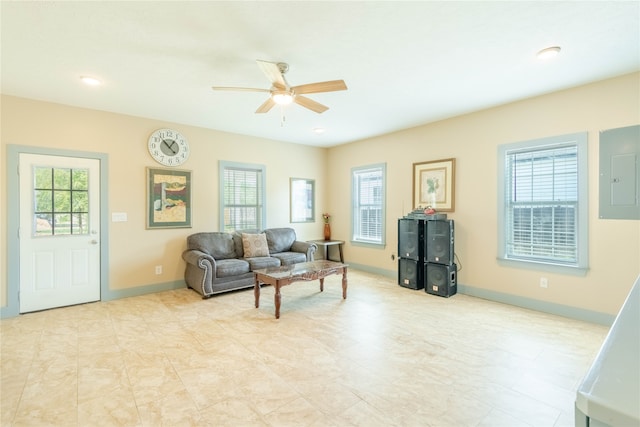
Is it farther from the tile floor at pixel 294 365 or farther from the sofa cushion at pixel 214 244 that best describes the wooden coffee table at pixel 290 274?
the sofa cushion at pixel 214 244

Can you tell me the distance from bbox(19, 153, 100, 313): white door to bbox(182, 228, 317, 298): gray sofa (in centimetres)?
129

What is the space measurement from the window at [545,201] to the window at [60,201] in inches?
228

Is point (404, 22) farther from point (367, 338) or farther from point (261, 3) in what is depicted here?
point (367, 338)

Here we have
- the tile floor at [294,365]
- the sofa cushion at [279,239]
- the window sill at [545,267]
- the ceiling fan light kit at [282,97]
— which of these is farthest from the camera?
the sofa cushion at [279,239]

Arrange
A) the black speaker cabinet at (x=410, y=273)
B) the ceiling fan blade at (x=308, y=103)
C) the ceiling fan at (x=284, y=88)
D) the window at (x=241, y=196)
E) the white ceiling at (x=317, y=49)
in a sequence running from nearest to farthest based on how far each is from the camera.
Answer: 1. the white ceiling at (x=317, y=49)
2. the ceiling fan at (x=284, y=88)
3. the ceiling fan blade at (x=308, y=103)
4. the black speaker cabinet at (x=410, y=273)
5. the window at (x=241, y=196)

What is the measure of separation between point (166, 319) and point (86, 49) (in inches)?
113

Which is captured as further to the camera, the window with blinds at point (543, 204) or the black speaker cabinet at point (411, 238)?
the black speaker cabinet at point (411, 238)

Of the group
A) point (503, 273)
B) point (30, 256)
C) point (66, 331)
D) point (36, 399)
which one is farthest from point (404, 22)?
point (30, 256)

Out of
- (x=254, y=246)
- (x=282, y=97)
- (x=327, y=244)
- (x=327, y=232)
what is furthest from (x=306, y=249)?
(x=282, y=97)

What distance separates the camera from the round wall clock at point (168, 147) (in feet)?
15.5

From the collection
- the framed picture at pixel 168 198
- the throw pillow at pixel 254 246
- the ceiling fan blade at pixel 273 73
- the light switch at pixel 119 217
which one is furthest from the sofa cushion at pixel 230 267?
the ceiling fan blade at pixel 273 73

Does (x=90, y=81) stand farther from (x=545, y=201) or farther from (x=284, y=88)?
(x=545, y=201)

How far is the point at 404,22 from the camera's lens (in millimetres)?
2320

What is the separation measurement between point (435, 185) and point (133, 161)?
15.6 feet
